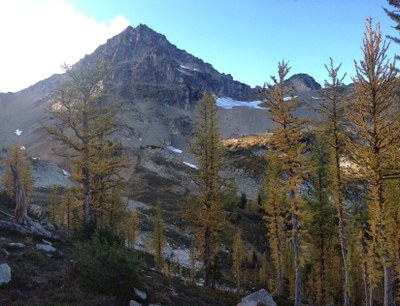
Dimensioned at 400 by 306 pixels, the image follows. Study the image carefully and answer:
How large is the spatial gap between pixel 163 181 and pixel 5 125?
4416 inches

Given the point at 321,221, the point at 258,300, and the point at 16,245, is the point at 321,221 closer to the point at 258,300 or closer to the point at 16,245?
the point at 258,300

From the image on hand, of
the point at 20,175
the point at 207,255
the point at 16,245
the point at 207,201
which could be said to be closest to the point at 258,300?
the point at 16,245

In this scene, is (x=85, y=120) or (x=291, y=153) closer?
(x=291, y=153)

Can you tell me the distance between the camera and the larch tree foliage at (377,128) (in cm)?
1487

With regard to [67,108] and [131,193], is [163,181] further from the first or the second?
[67,108]

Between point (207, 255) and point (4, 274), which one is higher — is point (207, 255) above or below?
below

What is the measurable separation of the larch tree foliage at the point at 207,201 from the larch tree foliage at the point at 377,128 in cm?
1133

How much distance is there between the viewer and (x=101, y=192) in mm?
27219

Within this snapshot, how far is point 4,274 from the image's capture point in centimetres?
953

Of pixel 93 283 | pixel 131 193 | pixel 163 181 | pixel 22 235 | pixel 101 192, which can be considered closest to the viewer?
pixel 93 283

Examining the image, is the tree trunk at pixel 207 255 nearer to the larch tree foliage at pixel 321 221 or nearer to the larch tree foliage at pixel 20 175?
the larch tree foliage at pixel 321 221

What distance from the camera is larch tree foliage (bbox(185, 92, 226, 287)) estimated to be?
82.4ft

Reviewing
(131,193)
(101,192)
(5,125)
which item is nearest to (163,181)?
(131,193)

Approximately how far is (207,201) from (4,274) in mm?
17014
